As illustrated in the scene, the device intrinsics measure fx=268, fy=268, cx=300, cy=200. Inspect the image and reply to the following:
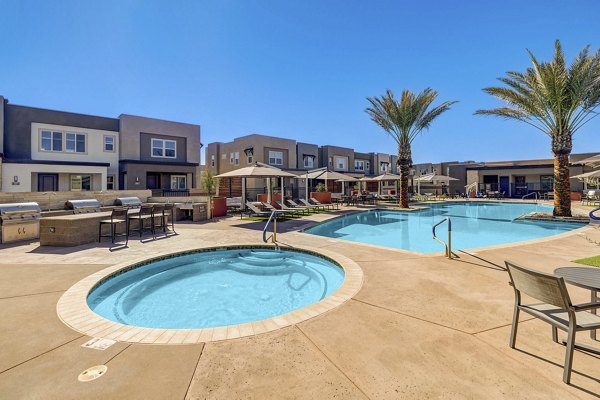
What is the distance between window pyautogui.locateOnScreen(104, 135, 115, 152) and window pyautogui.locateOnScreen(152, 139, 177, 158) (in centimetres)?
291

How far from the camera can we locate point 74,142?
20516mm

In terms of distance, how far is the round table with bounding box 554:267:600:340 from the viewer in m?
2.58

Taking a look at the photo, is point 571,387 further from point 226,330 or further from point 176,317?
point 176,317

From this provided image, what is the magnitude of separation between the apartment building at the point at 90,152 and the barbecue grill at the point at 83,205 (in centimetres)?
922

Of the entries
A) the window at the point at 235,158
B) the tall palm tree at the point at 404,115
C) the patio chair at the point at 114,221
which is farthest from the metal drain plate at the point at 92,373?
the window at the point at 235,158

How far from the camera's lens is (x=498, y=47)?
15.8 m

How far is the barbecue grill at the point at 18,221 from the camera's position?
8562 millimetres

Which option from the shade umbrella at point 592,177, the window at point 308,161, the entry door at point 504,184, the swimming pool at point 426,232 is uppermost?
the window at point 308,161

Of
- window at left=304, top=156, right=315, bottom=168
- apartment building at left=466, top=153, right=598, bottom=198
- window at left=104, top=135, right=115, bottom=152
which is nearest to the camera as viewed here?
window at left=104, top=135, right=115, bottom=152

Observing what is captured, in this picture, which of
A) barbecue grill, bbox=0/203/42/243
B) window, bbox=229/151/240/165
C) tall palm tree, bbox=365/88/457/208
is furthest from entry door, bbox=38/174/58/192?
tall palm tree, bbox=365/88/457/208

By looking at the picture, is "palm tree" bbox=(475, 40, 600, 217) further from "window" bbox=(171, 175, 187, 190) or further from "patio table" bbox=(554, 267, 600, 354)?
"window" bbox=(171, 175, 187, 190)

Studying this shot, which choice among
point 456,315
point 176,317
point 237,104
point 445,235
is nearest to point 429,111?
point 445,235

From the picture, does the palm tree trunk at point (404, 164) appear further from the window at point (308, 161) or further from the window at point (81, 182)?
the window at point (81, 182)

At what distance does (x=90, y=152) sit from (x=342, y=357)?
83.1 feet
